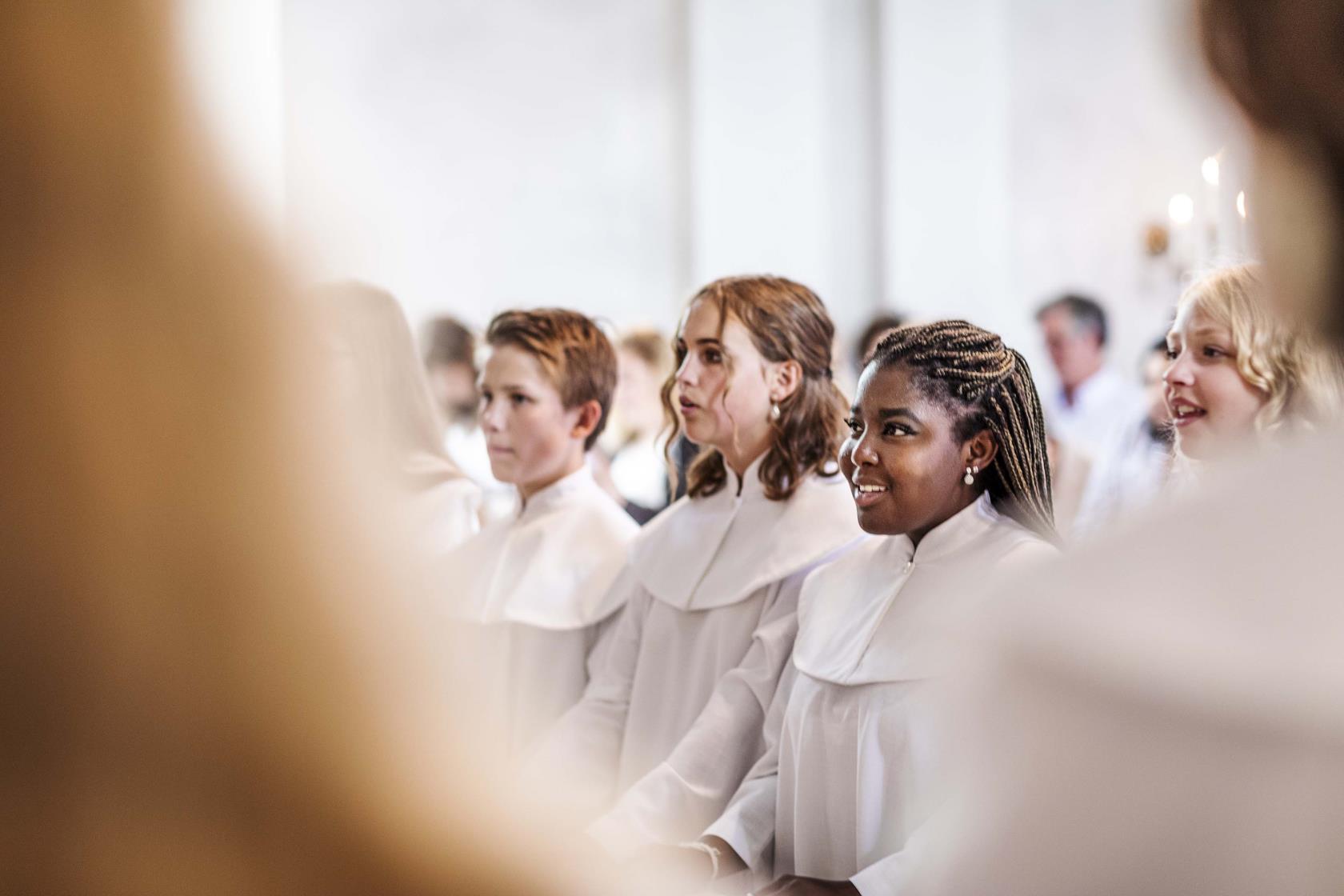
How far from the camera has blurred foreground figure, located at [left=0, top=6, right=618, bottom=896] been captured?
18.7 inches

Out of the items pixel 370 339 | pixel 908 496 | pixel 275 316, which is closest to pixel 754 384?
pixel 908 496

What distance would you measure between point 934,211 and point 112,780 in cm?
962

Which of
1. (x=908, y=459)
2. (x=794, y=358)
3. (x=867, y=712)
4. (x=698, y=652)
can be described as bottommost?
(x=698, y=652)

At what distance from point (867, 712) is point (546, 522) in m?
1.53

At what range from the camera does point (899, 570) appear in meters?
2.39

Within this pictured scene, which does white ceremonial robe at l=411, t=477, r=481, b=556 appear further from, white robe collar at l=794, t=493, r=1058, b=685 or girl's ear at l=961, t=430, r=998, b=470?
girl's ear at l=961, t=430, r=998, b=470

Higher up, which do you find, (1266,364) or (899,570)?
(1266,364)

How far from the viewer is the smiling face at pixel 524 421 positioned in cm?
358

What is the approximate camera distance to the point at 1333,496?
652 millimetres

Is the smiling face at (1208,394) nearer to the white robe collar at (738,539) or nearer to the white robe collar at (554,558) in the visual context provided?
the white robe collar at (738,539)

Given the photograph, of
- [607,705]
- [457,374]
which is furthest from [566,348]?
[457,374]

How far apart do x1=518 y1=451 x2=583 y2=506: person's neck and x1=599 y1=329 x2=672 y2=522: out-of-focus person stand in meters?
2.91

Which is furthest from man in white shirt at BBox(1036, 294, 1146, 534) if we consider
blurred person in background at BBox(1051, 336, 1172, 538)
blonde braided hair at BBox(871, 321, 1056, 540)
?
blonde braided hair at BBox(871, 321, 1056, 540)

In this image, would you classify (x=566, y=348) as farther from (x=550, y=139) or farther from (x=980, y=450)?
(x=550, y=139)
